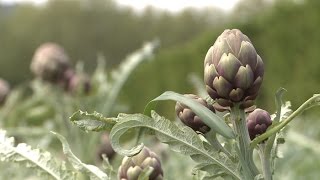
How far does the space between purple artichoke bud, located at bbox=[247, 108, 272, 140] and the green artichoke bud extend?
108 millimetres

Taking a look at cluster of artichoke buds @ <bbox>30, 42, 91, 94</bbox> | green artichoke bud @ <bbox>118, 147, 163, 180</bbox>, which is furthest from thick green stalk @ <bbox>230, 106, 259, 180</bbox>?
cluster of artichoke buds @ <bbox>30, 42, 91, 94</bbox>

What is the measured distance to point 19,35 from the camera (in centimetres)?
2908

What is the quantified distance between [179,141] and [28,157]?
0.21 meters

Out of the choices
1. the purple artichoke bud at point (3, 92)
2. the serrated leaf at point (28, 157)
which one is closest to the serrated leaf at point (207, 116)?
the serrated leaf at point (28, 157)

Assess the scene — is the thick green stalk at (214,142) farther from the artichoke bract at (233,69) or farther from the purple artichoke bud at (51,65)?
the purple artichoke bud at (51,65)

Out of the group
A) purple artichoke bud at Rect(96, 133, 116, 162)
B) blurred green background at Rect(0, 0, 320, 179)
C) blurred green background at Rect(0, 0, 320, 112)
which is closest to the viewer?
purple artichoke bud at Rect(96, 133, 116, 162)

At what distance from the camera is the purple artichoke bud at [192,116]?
2.41 feet

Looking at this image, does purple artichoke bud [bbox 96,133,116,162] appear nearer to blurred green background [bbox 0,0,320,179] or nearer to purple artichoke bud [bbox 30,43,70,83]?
purple artichoke bud [bbox 30,43,70,83]

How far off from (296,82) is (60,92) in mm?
7950

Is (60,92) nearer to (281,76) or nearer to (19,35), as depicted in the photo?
(281,76)

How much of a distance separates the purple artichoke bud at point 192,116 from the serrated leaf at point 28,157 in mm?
181

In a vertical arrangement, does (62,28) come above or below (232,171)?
above

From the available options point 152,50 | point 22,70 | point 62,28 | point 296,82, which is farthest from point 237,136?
point 62,28

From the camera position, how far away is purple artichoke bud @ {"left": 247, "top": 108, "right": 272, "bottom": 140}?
0.80 meters
